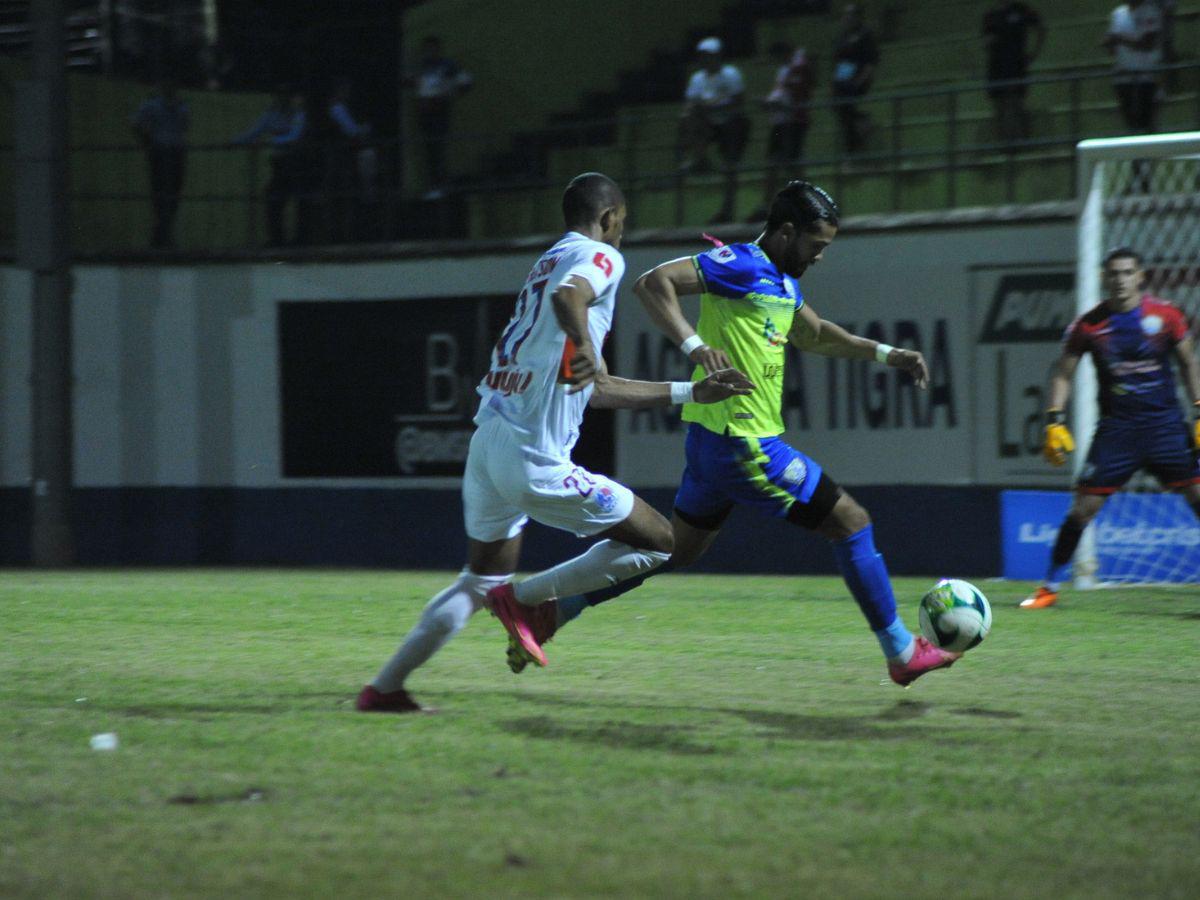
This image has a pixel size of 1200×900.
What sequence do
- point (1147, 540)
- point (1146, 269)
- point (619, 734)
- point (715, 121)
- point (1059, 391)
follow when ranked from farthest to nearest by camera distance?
point (715, 121), point (1146, 269), point (1147, 540), point (1059, 391), point (619, 734)

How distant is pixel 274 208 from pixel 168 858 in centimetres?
1532

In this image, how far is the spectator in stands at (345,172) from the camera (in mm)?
18641

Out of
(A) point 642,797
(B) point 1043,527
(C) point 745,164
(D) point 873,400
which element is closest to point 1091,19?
(C) point 745,164

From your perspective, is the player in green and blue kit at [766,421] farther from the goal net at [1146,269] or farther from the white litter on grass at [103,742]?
the goal net at [1146,269]

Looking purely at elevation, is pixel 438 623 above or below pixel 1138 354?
below

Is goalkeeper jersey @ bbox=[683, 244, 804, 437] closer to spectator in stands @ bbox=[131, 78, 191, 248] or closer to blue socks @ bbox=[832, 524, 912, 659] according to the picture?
blue socks @ bbox=[832, 524, 912, 659]

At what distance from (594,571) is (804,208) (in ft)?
5.61

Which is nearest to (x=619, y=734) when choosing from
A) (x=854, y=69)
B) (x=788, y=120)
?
(x=788, y=120)

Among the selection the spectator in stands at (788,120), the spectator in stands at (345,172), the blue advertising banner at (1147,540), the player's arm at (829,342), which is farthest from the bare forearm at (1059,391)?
the spectator in stands at (345,172)

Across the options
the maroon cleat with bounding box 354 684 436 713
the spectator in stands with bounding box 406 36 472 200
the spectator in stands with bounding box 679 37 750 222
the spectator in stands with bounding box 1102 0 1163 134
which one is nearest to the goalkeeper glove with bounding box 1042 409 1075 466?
the spectator in stands with bounding box 1102 0 1163 134

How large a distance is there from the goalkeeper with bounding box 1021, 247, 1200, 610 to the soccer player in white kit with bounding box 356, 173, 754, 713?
5.30 metres

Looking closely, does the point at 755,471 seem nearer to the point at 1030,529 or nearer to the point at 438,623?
→ the point at 438,623

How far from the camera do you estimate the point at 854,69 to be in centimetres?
1742

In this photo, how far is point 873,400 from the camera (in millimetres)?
15680
